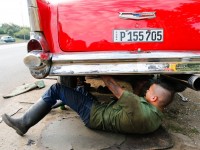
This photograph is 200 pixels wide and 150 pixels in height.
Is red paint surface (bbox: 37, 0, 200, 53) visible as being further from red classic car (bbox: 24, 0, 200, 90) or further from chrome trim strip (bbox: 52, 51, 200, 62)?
chrome trim strip (bbox: 52, 51, 200, 62)

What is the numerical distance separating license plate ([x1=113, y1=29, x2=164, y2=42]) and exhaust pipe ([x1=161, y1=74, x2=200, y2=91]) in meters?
0.46

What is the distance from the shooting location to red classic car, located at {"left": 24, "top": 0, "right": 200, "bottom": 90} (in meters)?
3.16

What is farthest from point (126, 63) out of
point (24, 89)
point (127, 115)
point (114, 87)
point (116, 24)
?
point (24, 89)

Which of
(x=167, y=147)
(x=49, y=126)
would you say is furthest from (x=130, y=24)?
(x=49, y=126)

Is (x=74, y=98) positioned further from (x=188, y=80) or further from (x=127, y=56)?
(x=188, y=80)

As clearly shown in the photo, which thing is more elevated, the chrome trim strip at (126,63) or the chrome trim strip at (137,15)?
the chrome trim strip at (137,15)

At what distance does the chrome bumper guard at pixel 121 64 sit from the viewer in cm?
309

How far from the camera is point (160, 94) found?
9.68ft

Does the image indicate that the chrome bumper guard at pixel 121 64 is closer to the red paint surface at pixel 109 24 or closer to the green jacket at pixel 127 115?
the red paint surface at pixel 109 24

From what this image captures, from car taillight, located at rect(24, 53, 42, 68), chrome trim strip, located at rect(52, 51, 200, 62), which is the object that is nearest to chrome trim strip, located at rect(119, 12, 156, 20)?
chrome trim strip, located at rect(52, 51, 200, 62)

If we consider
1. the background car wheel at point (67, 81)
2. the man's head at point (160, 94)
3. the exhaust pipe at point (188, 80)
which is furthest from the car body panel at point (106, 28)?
the background car wheel at point (67, 81)

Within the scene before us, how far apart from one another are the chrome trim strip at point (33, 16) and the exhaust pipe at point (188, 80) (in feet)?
5.31

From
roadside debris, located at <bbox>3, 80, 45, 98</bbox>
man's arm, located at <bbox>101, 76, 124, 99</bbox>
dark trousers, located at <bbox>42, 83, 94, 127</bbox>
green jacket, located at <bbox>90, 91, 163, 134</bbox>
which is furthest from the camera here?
roadside debris, located at <bbox>3, 80, 45, 98</bbox>

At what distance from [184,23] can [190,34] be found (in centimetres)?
15
